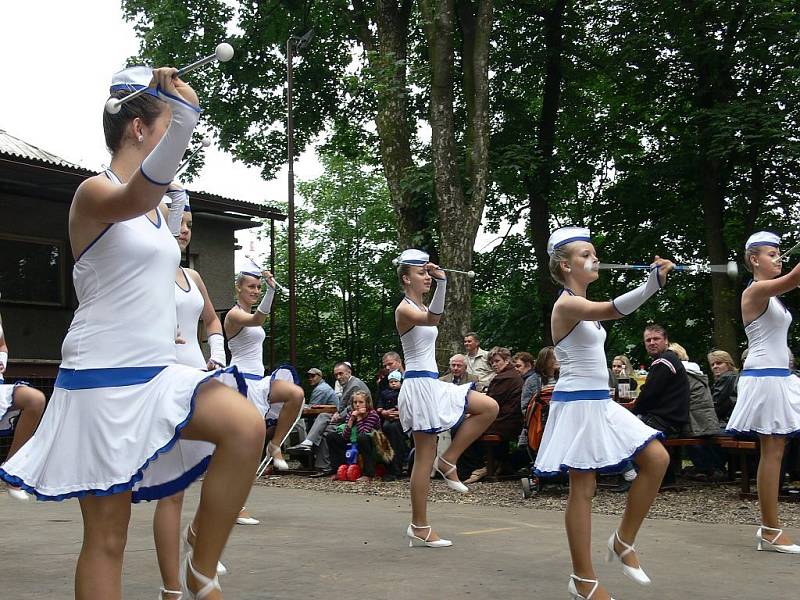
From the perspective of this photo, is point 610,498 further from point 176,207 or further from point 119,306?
point 119,306

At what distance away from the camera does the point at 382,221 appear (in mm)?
37188

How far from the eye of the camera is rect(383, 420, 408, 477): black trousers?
14.2 meters

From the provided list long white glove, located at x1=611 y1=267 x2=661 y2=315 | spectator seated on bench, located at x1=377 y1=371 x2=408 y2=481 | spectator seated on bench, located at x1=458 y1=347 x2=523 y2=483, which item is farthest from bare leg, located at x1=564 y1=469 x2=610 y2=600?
spectator seated on bench, located at x1=377 y1=371 x2=408 y2=481

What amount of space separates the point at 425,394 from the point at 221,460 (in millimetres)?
4519

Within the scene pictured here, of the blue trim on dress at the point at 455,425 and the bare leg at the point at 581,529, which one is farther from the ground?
the blue trim on dress at the point at 455,425

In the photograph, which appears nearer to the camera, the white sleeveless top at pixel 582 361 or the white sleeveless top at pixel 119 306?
the white sleeveless top at pixel 119 306

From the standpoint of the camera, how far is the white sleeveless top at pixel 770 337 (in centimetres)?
730

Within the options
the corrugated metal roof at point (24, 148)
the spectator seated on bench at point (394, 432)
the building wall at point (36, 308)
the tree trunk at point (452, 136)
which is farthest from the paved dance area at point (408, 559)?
the corrugated metal roof at point (24, 148)

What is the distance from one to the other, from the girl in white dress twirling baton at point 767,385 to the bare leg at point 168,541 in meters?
4.22

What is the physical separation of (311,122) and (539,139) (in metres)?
5.78

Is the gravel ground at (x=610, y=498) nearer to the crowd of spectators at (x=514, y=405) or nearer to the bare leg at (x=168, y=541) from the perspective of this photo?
the crowd of spectators at (x=514, y=405)

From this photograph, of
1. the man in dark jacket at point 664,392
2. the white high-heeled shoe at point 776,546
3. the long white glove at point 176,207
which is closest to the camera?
the long white glove at point 176,207

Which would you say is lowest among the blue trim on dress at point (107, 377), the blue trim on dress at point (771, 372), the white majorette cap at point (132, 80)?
the blue trim on dress at point (771, 372)

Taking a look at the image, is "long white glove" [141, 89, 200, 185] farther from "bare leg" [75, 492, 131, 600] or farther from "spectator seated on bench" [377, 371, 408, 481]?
"spectator seated on bench" [377, 371, 408, 481]
